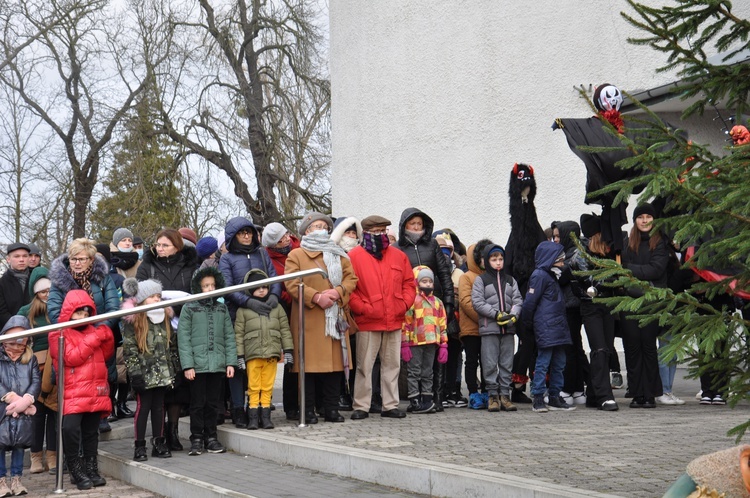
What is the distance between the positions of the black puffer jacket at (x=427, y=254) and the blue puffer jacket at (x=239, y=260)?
1564mm

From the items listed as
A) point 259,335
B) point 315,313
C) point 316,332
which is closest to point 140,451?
point 259,335

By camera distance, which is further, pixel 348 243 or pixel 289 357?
pixel 348 243

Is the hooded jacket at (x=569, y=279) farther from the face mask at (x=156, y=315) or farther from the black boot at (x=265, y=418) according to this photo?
the face mask at (x=156, y=315)

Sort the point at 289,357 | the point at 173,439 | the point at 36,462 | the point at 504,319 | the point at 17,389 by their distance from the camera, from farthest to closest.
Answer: the point at 504,319
the point at 289,357
the point at 173,439
the point at 36,462
the point at 17,389

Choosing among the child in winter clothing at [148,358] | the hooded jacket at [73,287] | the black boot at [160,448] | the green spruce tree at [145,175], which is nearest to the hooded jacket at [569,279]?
the child in winter clothing at [148,358]

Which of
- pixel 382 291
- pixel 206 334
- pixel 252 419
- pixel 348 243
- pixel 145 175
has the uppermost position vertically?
pixel 145 175

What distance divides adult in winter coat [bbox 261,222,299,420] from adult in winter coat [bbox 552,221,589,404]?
9.42 ft

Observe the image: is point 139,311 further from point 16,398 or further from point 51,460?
point 51,460

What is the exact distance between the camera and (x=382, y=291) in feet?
31.9

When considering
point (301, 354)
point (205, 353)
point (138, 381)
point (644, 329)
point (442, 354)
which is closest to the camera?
point (138, 381)

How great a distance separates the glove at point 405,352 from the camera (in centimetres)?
1003

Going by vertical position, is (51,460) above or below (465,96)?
below

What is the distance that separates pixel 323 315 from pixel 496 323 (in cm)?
183

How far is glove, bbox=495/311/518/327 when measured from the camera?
1002cm
